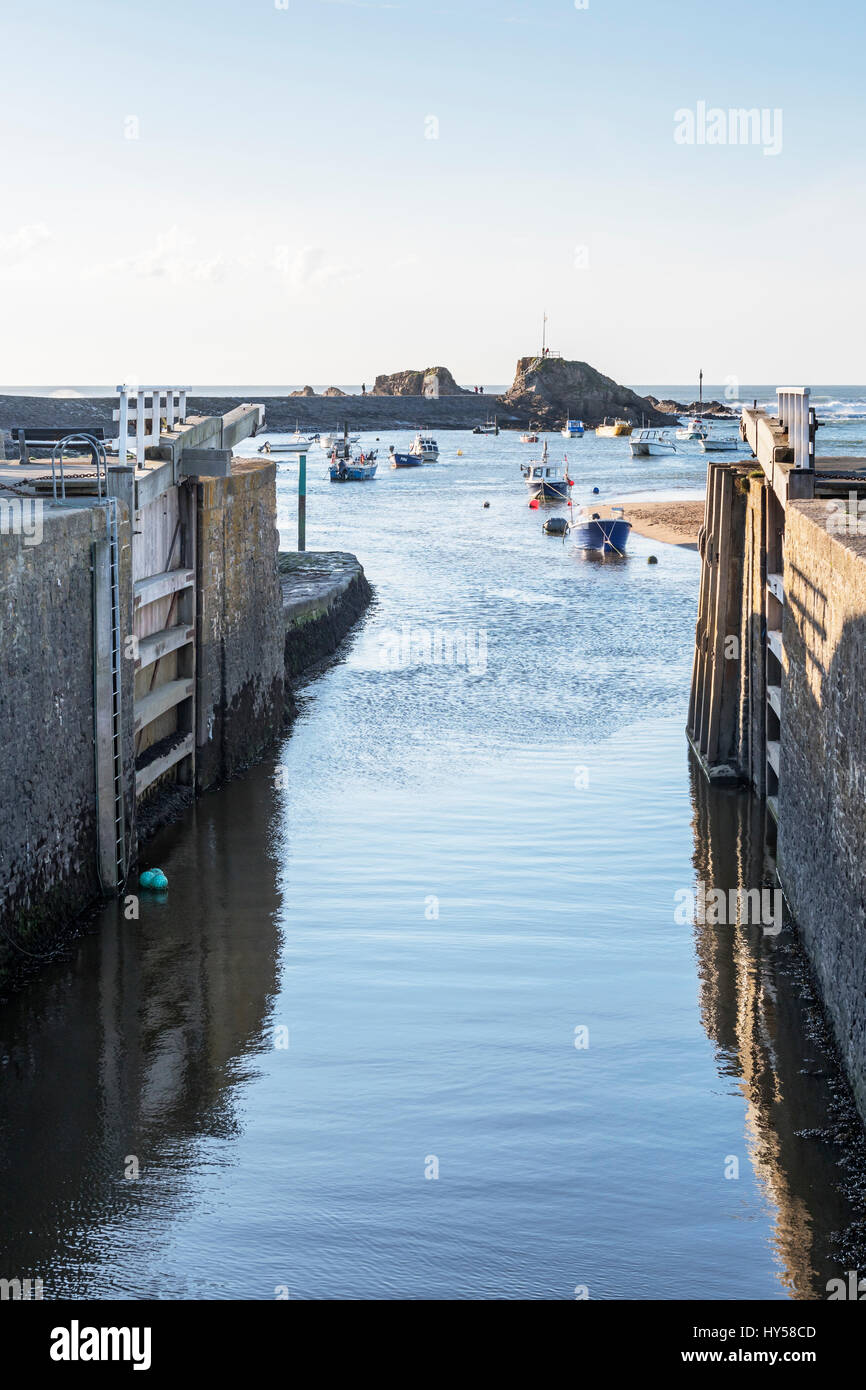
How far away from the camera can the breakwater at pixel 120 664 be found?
1167 cm

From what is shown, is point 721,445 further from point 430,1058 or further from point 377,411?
point 430,1058

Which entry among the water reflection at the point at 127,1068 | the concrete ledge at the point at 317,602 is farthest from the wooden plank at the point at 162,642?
the concrete ledge at the point at 317,602

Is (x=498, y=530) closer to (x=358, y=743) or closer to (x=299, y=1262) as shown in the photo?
(x=358, y=743)

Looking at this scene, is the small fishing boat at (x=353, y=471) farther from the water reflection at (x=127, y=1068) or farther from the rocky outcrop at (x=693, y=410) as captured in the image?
the rocky outcrop at (x=693, y=410)

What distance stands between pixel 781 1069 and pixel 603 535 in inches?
1464

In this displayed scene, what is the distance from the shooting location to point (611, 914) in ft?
45.5

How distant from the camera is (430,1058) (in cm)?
1068

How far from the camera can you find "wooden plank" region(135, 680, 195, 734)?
15.4 m

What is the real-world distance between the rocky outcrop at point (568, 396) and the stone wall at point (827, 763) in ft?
480

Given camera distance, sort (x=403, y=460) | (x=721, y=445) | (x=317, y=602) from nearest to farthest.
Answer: (x=317, y=602), (x=403, y=460), (x=721, y=445)

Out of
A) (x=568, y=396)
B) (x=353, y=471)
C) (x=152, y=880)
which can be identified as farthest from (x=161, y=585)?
(x=568, y=396)

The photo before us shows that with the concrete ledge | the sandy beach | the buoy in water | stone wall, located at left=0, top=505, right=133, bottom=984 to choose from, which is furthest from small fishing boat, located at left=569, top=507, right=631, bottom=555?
stone wall, located at left=0, top=505, right=133, bottom=984

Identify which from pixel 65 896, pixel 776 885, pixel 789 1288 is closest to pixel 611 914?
pixel 776 885

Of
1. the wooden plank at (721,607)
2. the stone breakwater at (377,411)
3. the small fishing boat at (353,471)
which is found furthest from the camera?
the stone breakwater at (377,411)
